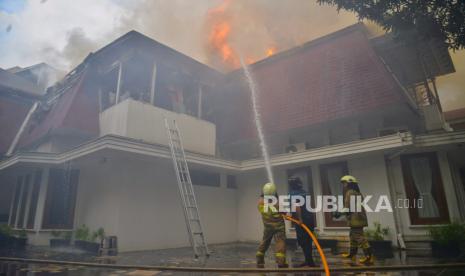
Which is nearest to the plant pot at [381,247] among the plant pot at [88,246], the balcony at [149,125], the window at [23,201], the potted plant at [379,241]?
the potted plant at [379,241]

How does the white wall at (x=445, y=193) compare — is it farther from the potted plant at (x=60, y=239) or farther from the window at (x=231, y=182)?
the potted plant at (x=60, y=239)

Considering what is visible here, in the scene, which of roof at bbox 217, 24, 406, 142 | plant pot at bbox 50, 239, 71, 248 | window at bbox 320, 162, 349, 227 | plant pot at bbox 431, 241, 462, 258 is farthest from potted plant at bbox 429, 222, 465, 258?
plant pot at bbox 50, 239, 71, 248

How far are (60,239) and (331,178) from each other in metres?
9.08

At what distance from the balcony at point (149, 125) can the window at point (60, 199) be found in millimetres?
1951

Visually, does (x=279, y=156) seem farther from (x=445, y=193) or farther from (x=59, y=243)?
(x=59, y=243)

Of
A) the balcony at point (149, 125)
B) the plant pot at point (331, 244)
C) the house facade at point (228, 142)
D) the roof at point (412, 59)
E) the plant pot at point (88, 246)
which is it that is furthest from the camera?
the roof at point (412, 59)

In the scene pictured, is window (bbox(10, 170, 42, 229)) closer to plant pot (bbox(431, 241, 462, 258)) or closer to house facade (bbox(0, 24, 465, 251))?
house facade (bbox(0, 24, 465, 251))

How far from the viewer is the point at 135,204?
9.50 m

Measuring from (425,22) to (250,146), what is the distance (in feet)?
25.8

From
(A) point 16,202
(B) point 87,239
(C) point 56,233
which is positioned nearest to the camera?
(B) point 87,239

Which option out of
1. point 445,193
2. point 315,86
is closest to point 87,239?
point 315,86

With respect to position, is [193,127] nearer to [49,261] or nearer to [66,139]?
[66,139]

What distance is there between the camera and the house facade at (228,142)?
912 centimetres

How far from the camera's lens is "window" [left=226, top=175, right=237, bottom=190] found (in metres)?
12.8
